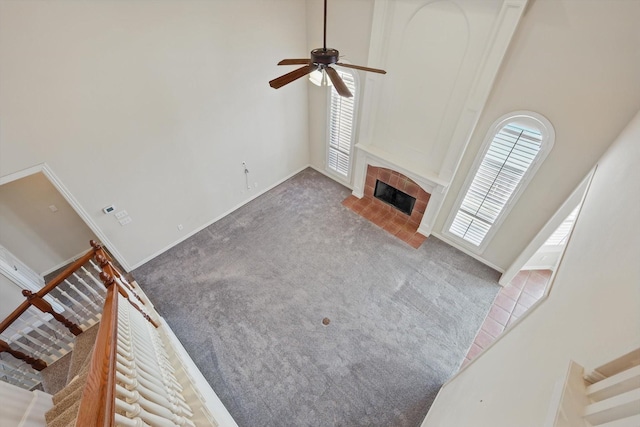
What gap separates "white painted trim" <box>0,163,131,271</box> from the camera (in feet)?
10.2

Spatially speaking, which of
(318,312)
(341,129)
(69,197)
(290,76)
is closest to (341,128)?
(341,129)

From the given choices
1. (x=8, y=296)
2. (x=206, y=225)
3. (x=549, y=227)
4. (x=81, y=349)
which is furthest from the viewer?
(x=206, y=225)

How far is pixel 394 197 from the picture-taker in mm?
5559

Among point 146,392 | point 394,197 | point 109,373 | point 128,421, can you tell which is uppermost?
point 109,373

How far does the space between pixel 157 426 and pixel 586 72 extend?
15.5 ft

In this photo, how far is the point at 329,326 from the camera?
12.9 feet

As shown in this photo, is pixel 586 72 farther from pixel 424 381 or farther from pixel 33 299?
pixel 33 299

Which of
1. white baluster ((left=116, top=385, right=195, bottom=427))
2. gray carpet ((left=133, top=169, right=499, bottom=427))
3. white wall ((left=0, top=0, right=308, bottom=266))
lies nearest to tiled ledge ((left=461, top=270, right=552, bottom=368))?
gray carpet ((left=133, top=169, right=499, bottom=427))

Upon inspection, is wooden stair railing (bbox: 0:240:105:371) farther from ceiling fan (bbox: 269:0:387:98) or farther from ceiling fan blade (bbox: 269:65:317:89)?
ceiling fan (bbox: 269:0:387:98)

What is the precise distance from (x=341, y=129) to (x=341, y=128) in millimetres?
23

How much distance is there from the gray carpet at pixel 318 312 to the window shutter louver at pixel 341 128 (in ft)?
4.00

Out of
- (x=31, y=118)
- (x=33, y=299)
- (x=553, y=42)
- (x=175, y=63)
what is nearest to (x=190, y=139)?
(x=175, y=63)

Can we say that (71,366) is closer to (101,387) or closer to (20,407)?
(20,407)

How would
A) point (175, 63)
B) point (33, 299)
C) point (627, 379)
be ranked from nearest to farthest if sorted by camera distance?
point (627, 379)
point (33, 299)
point (175, 63)
